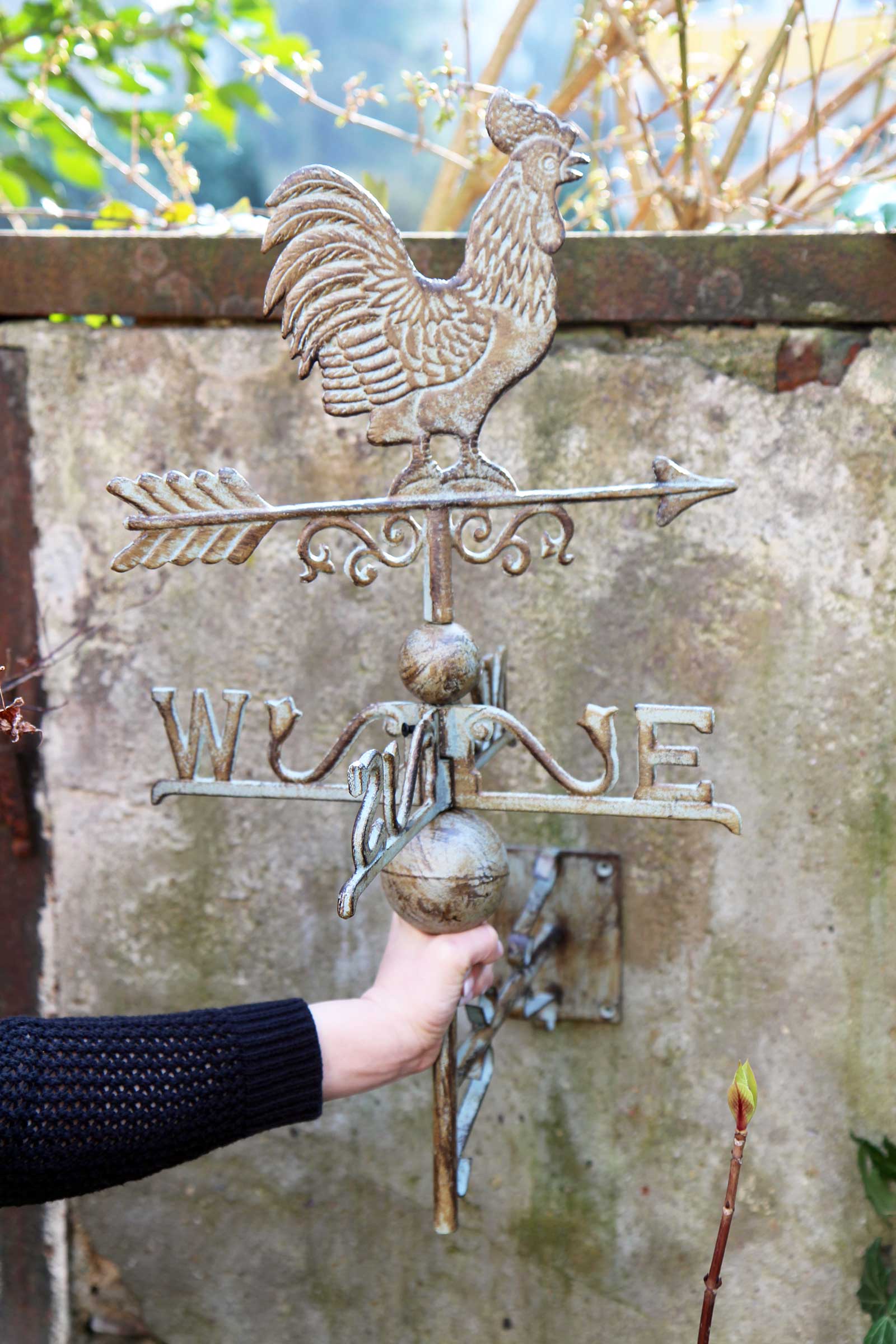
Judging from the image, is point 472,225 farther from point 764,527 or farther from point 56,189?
point 56,189

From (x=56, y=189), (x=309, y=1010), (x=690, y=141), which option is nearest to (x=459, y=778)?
(x=309, y=1010)

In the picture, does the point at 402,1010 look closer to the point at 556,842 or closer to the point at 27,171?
the point at 556,842

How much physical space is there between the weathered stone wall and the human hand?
26cm

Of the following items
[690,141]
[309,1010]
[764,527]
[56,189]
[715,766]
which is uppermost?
[56,189]

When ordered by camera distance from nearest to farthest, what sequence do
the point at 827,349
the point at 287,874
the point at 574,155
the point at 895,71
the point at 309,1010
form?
the point at 574,155 < the point at 309,1010 < the point at 827,349 < the point at 287,874 < the point at 895,71

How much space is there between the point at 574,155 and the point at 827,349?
35 centimetres

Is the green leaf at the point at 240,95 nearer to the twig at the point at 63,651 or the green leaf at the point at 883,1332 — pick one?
the twig at the point at 63,651

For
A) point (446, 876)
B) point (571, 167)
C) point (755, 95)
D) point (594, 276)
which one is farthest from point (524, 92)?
point (446, 876)

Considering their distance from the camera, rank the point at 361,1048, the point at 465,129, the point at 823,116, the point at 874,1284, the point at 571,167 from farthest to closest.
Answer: the point at 465,129, the point at 823,116, the point at 874,1284, the point at 361,1048, the point at 571,167

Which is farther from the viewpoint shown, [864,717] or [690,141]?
[690,141]

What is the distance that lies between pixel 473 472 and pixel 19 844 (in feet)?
2.21

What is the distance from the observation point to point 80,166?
66.4 inches

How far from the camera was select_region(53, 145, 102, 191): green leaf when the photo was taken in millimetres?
1675

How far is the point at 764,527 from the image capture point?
38.9 inches
